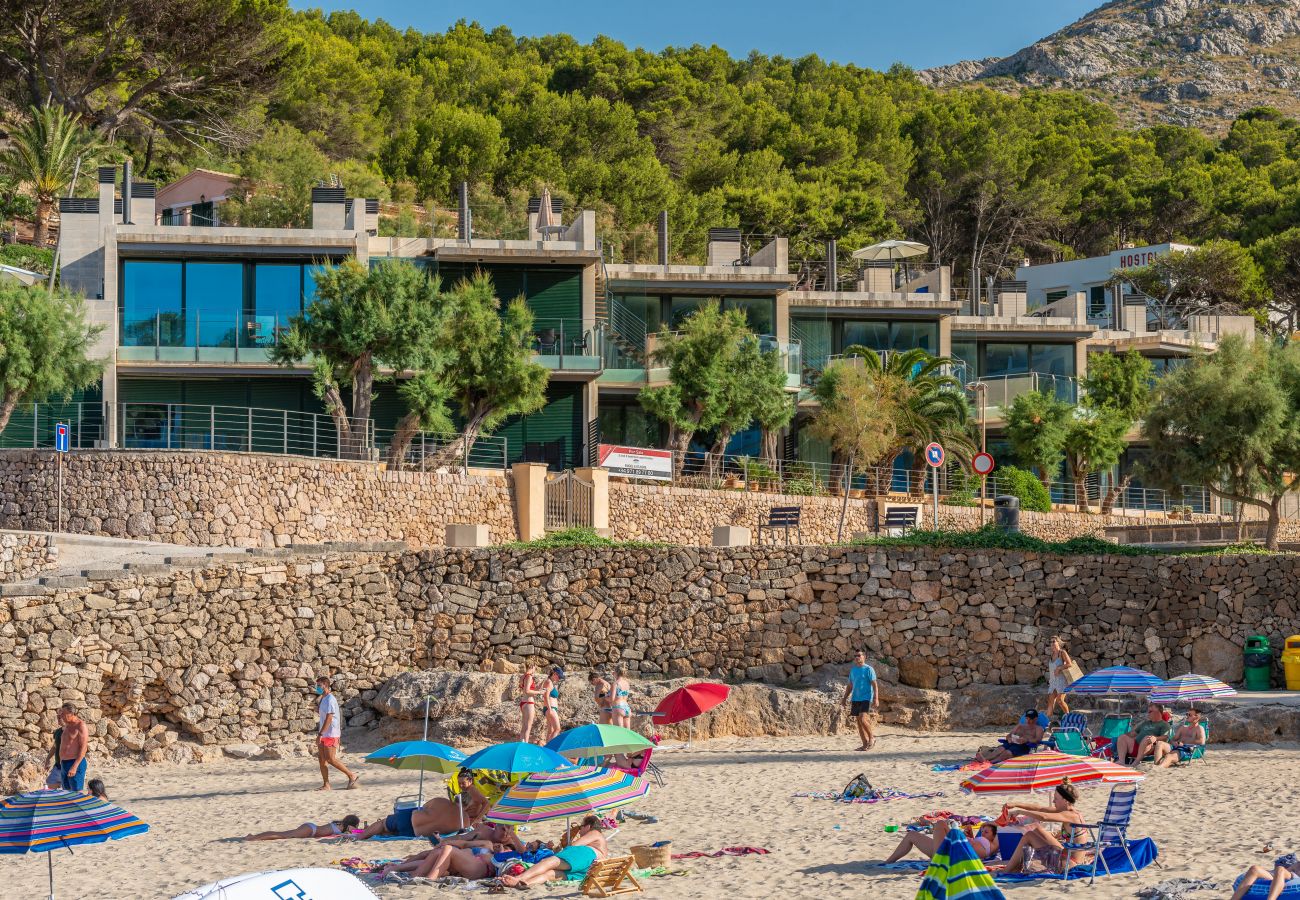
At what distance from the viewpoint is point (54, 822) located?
12.2 m

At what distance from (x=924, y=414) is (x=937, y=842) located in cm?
2593

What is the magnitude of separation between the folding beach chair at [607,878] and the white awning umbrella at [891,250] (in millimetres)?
34168

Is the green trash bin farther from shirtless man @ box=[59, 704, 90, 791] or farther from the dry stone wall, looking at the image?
shirtless man @ box=[59, 704, 90, 791]

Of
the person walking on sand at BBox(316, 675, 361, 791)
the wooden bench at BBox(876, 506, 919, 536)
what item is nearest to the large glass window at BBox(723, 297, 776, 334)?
the wooden bench at BBox(876, 506, 919, 536)

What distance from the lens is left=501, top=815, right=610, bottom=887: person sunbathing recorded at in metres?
12.9

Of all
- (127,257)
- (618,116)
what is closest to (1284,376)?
(127,257)

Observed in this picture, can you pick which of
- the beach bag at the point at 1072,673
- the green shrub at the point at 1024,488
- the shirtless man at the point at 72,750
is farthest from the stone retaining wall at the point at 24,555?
the green shrub at the point at 1024,488

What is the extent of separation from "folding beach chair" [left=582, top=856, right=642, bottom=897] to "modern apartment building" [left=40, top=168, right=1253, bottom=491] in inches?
717

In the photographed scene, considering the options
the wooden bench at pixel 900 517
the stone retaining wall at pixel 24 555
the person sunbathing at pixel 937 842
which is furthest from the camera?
the wooden bench at pixel 900 517

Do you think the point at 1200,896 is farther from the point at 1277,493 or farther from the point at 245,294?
the point at 245,294

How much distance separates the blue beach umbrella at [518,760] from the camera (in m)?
13.6

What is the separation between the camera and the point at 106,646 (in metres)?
21.2

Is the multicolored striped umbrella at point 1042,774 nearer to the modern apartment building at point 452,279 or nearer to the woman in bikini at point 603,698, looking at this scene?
the woman in bikini at point 603,698

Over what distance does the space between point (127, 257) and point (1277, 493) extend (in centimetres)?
2476
